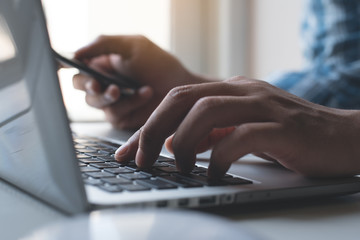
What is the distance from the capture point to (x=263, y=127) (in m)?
0.41

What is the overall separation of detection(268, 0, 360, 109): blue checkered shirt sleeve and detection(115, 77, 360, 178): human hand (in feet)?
2.50

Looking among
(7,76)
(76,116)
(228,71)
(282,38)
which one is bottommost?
(76,116)

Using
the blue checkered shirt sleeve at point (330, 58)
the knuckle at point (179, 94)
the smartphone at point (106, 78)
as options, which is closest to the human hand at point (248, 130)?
the knuckle at point (179, 94)

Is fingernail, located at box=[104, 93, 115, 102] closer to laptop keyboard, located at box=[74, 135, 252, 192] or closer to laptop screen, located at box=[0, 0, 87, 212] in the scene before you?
laptop keyboard, located at box=[74, 135, 252, 192]

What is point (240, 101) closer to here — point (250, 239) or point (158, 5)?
point (250, 239)

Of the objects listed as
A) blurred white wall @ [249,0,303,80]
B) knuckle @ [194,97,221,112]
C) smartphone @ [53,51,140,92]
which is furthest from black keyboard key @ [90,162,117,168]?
blurred white wall @ [249,0,303,80]

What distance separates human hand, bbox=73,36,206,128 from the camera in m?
0.99


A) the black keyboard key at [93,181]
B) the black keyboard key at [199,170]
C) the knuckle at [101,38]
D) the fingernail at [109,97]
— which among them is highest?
the knuckle at [101,38]

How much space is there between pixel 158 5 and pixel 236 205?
5.70ft

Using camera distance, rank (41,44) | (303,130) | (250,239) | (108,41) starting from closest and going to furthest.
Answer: (250,239) → (41,44) → (303,130) → (108,41)

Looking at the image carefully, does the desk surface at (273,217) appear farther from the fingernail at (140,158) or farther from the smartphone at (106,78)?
the smartphone at (106,78)

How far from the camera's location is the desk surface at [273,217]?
33 cm

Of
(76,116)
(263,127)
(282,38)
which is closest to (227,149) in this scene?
(263,127)

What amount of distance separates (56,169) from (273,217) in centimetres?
17
